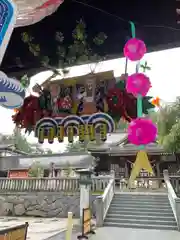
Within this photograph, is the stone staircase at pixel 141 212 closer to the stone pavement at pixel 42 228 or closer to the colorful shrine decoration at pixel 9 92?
the stone pavement at pixel 42 228

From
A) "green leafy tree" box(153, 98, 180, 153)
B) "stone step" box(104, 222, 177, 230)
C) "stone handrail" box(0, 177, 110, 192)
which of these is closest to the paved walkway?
"stone step" box(104, 222, 177, 230)

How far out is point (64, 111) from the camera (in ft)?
14.6

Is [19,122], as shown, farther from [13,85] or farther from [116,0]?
[116,0]

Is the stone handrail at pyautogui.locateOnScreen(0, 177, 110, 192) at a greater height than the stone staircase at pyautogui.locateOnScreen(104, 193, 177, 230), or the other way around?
the stone handrail at pyautogui.locateOnScreen(0, 177, 110, 192)

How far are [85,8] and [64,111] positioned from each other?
1.66 meters

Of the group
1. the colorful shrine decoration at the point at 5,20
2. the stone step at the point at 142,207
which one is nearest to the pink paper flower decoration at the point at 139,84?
the colorful shrine decoration at the point at 5,20

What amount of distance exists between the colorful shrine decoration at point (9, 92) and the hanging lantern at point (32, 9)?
927 millimetres

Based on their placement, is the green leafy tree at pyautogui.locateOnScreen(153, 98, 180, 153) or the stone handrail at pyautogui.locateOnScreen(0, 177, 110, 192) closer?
the stone handrail at pyautogui.locateOnScreen(0, 177, 110, 192)

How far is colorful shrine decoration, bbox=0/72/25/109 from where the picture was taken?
8.31 feet

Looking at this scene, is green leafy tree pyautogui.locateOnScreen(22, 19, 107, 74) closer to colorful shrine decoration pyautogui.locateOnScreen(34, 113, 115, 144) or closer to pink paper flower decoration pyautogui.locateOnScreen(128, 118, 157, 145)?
colorful shrine decoration pyautogui.locateOnScreen(34, 113, 115, 144)

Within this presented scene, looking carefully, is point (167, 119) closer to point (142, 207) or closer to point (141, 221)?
point (142, 207)

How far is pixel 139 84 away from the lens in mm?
3568

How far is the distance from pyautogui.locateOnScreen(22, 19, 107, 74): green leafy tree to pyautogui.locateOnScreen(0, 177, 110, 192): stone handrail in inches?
429

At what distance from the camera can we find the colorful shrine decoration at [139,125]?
10.6 ft
